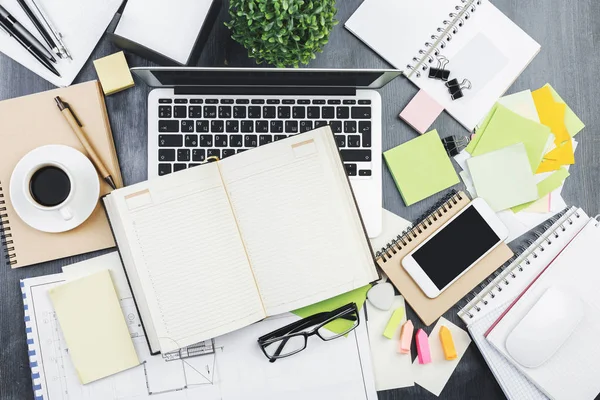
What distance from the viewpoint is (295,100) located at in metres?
0.88

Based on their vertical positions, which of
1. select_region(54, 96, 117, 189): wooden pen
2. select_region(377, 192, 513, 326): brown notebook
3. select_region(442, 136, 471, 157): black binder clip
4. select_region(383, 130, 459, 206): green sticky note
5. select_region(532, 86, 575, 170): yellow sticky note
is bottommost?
select_region(54, 96, 117, 189): wooden pen

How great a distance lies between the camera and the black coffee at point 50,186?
2.71 feet

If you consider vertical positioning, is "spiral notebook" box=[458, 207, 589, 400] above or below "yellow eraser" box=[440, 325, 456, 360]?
above

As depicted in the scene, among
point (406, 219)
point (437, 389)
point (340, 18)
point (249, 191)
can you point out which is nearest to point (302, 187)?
point (249, 191)

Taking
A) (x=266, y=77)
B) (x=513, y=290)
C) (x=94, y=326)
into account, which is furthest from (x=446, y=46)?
(x=94, y=326)

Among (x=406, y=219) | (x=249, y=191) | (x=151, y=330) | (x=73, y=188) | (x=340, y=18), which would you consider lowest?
(x=151, y=330)

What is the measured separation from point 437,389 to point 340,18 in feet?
2.30

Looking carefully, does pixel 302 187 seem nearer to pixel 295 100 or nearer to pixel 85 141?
pixel 295 100

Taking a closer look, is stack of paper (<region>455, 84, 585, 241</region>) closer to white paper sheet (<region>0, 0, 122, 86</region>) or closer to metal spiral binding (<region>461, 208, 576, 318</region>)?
metal spiral binding (<region>461, 208, 576, 318</region>)

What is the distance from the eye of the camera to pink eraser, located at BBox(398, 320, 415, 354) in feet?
2.92

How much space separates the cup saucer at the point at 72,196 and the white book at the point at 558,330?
2.40 feet

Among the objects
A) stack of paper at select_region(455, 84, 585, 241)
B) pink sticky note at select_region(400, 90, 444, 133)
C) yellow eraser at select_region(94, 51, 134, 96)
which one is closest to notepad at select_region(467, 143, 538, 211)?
stack of paper at select_region(455, 84, 585, 241)

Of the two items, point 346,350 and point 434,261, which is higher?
point 434,261

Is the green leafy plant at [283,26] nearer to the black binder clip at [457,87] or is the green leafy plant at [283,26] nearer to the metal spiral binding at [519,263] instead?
the black binder clip at [457,87]
